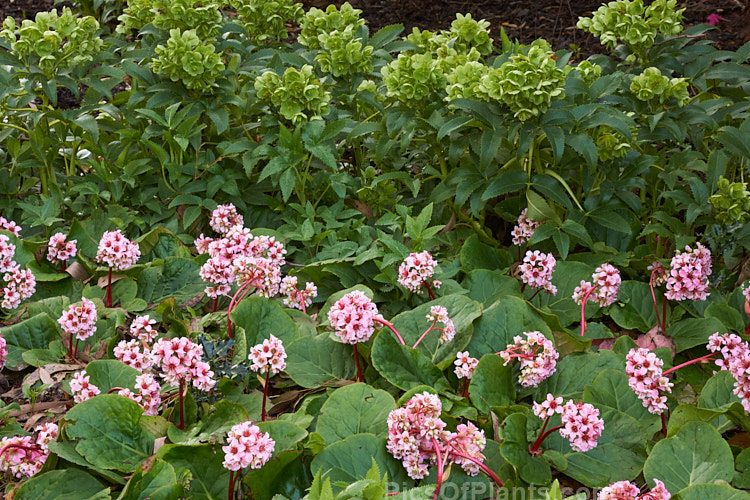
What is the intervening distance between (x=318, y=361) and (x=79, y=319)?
740 millimetres

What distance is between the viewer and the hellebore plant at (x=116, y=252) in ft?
8.01

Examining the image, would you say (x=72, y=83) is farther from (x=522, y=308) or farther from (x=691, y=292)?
(x=691, y=292)

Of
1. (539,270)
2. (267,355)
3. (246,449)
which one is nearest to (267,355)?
(267,355)

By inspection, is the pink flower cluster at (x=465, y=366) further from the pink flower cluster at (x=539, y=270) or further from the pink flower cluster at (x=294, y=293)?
the pink flower cluster at (x=294, y=293)

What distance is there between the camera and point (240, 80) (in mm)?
3301

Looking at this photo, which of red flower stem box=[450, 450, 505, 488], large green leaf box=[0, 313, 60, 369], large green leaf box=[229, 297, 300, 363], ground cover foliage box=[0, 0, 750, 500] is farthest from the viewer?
large green leaf box=[0, 313, 60, 369]

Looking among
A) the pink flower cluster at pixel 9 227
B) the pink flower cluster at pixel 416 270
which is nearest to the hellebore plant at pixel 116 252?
the pink flower cluster at pixel 9 227

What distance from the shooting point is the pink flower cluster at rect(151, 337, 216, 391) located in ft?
5.74

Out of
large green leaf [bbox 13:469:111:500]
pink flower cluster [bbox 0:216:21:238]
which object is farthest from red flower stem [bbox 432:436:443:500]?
pink flower cluster [bbox 0:216:21:238]

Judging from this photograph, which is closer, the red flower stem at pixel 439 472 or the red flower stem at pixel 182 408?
the red flower stem at pixel 439 472

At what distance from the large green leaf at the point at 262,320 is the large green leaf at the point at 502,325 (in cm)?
57

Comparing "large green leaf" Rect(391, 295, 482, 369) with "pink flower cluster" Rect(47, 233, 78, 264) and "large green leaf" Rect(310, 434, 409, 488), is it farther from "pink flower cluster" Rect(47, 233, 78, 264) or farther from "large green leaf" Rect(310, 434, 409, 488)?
"pink flower cluster" Rect(47, 233, 78, 264)

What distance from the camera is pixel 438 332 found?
7.22 ft

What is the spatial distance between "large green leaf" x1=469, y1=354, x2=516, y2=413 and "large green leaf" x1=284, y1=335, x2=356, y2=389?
41cm
